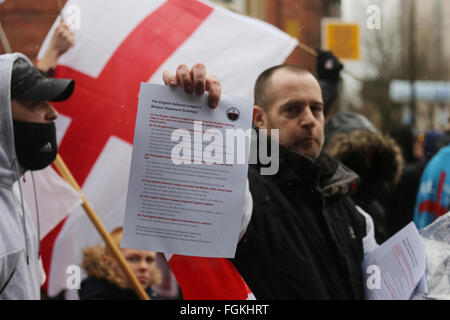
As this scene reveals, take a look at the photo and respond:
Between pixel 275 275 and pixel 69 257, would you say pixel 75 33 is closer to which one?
pixel 69 257

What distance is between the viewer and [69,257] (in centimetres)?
218

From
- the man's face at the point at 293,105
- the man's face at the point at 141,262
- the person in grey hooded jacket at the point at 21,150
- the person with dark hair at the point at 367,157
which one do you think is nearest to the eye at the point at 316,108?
the man's face at the point at 293,105

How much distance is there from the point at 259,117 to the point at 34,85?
739mm

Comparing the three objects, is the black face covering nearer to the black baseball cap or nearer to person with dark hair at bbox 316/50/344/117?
the black baseball cap

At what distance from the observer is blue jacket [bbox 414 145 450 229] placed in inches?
116

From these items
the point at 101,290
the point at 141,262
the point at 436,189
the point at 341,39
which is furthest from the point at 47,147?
the point at 436,189

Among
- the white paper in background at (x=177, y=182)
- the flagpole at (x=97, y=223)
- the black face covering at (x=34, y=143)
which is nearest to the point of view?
the white paper in background at (x=177, y=182)

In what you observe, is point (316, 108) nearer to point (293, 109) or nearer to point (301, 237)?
point (293, 109)

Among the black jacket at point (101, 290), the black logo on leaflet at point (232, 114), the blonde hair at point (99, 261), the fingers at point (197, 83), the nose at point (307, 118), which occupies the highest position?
the fingers at point (197, 83)

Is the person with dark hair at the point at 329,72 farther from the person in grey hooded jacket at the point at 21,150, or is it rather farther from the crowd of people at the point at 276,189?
the person in grey hooded jacket at the point at 21,150

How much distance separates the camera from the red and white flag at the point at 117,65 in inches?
73.4

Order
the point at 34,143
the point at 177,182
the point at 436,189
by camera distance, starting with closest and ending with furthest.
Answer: the point at 177,182 → the point at 34,143 → the point at 436,189

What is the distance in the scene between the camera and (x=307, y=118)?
1.46m

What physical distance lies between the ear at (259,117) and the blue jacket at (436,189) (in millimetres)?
1659
